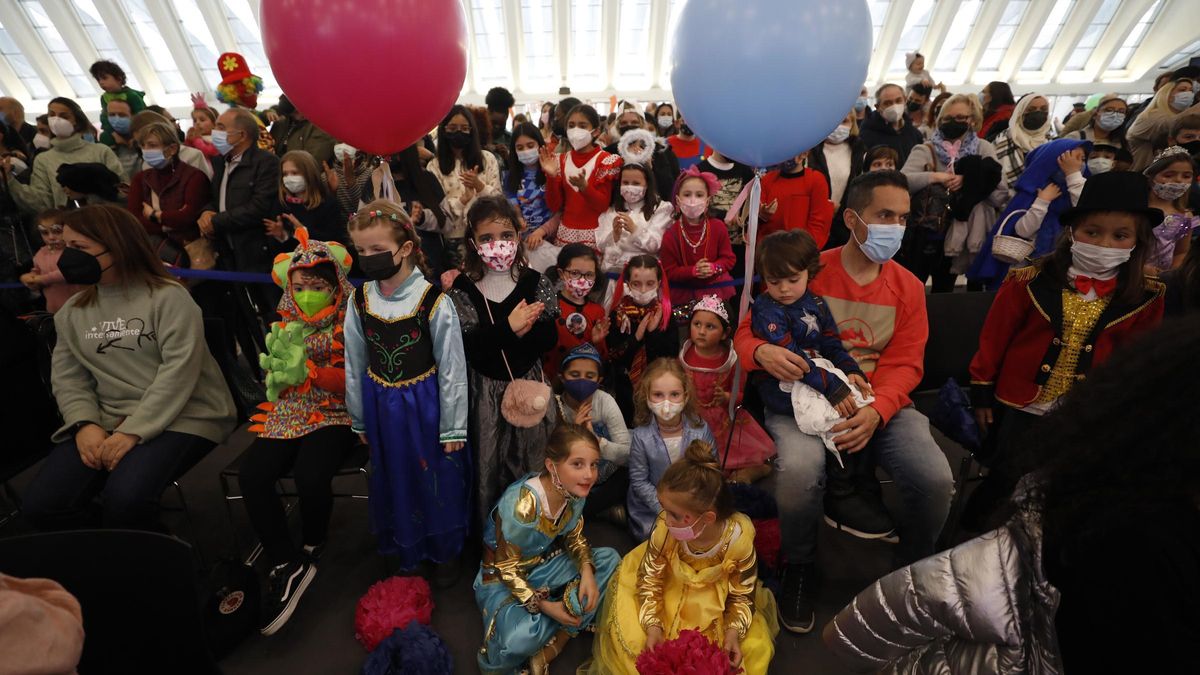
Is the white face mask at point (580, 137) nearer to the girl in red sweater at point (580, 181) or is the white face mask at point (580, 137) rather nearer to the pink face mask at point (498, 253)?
the girl in red sweater at point (580, 181)

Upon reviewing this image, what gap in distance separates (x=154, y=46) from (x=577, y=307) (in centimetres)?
1889

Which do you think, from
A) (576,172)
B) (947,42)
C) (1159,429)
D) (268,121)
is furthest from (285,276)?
(947,42)

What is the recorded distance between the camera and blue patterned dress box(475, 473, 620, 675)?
197 centimetres

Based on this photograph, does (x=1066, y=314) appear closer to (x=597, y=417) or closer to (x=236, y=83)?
(x=597, y=417)

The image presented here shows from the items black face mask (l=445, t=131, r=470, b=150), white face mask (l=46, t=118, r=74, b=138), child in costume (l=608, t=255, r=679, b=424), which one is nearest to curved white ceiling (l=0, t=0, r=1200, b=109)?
white face mask (l=46, t=118, r=74, b=138)

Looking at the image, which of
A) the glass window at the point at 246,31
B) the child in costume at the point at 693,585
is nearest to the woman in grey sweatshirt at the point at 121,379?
the child in costume at the point at 693,585

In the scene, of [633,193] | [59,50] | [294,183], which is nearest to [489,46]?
[59,50]

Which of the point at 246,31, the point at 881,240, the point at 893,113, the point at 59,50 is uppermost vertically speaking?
the point at 881,240

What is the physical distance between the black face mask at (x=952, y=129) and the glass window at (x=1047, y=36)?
55.5 ft

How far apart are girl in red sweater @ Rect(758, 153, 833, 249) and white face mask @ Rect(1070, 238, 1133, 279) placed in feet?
5.55

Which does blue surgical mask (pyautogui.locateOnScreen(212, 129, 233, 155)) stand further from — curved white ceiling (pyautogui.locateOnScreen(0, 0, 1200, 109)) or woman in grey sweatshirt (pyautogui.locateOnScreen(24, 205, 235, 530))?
curved white ceiling (pyautogui.locateOnScreen(0, 0, 1200, 109))

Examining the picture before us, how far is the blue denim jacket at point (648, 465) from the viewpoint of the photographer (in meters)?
2.48

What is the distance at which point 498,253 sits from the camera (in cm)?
229

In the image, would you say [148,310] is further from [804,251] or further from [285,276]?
[804,251]
